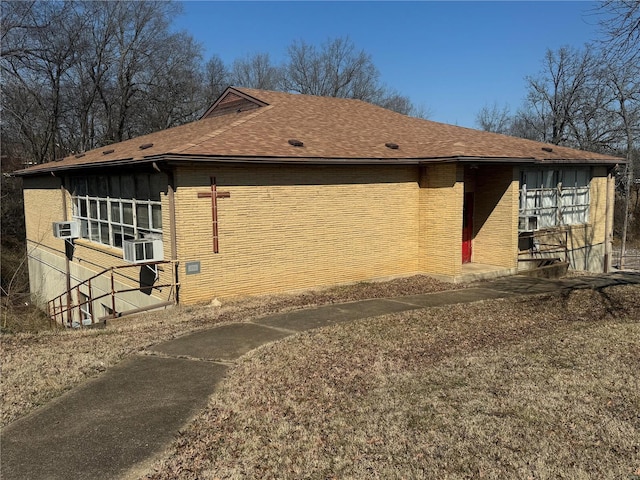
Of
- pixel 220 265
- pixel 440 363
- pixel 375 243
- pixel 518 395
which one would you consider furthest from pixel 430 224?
pixel 518 395

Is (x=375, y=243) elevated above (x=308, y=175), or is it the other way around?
(x=308, y=175)

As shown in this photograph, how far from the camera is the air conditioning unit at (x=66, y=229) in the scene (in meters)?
16.6

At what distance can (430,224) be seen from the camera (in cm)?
1422

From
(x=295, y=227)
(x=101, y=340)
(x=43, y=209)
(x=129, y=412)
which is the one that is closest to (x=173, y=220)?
(x=295, y=227)

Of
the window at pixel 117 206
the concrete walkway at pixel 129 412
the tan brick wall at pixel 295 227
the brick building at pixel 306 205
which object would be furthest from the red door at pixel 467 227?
the window at pixel 117 206

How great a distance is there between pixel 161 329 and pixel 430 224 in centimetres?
796

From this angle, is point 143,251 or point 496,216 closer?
point 143,251

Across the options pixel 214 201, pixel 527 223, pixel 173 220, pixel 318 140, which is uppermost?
pixel 318 140

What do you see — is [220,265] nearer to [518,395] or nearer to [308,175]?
[308,175]

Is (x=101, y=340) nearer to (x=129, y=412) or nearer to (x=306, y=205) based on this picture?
(x=129, y=412)

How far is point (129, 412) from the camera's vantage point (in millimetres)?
5449

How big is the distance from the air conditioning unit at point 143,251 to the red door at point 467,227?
9.03m

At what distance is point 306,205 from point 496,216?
19.8 ft

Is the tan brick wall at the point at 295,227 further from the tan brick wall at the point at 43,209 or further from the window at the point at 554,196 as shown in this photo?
the tan brick wall at the point at 43,209
